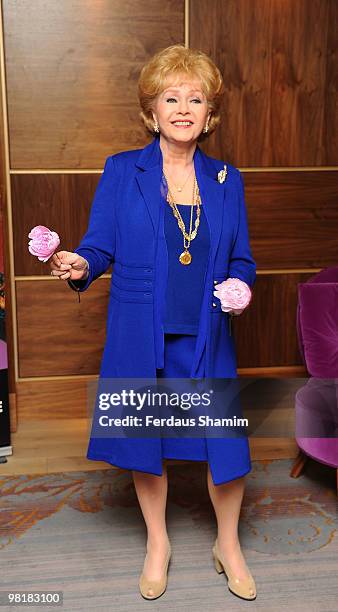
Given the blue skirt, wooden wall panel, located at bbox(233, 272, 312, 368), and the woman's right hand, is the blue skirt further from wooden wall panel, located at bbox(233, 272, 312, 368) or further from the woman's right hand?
wooden wall panel, located at bbox(233, 272, 312, 368)

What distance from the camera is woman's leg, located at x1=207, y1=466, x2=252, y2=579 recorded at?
232 centimetres

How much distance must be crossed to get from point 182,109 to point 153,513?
1248 mm

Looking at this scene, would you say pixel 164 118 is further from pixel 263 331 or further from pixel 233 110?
pixel 263 331

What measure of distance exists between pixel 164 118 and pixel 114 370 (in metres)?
0.77

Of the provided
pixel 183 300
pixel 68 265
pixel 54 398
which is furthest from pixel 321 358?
pixel 54 398

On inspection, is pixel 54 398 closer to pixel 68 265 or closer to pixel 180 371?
pixel 180 371

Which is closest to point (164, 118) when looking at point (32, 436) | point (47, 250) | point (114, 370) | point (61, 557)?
point (47, 250)

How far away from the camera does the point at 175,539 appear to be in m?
2.60

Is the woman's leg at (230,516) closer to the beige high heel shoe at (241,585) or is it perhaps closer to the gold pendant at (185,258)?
the beige high heel shoe at (241,585)

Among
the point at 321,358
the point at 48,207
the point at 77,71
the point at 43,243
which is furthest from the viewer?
the point at 48,207

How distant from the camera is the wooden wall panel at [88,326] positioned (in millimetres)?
3729

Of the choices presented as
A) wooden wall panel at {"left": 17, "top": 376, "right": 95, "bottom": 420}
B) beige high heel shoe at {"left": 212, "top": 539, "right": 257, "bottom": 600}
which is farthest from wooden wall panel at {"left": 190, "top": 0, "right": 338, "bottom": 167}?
beige high heel shoe at {"left": 212, "top": 539, "right": 257, "bottom": 600}

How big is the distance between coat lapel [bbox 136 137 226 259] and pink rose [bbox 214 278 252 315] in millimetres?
103

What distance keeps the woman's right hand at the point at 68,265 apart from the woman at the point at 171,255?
0.01m
